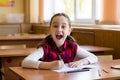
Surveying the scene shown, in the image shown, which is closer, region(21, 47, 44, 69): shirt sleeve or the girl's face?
region(21, 47, 44, 69): shirt sleeve

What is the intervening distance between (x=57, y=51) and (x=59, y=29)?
234mm

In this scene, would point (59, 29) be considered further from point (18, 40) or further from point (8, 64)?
point (18, 40)

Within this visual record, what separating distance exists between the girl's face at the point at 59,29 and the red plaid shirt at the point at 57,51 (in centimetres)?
6

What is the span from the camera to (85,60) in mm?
2277

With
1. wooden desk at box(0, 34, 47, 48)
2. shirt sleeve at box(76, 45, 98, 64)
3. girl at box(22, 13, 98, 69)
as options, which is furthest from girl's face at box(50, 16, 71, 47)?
wooden desk at box(0, 34, 47, 48)

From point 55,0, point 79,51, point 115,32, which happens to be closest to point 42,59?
point 79,51

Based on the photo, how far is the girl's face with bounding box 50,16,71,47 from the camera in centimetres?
224

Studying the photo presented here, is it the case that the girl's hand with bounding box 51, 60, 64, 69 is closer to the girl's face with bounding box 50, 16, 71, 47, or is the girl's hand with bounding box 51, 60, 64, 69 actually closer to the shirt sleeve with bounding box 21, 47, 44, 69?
the shirt sleeve with bounding box 21, 47, 44, 69

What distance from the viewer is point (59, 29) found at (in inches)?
87.6

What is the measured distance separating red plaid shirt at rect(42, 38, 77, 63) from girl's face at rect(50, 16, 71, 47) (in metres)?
0.06

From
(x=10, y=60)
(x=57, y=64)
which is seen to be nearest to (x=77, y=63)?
(x=57, y=64)

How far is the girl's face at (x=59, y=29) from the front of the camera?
224 centimetres

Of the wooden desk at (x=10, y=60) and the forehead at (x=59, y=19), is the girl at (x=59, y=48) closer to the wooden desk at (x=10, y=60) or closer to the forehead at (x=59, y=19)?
the forehead at (x=59, y=19)

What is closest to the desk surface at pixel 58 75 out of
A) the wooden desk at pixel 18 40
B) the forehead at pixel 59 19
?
the forehead at pixel 59 19
